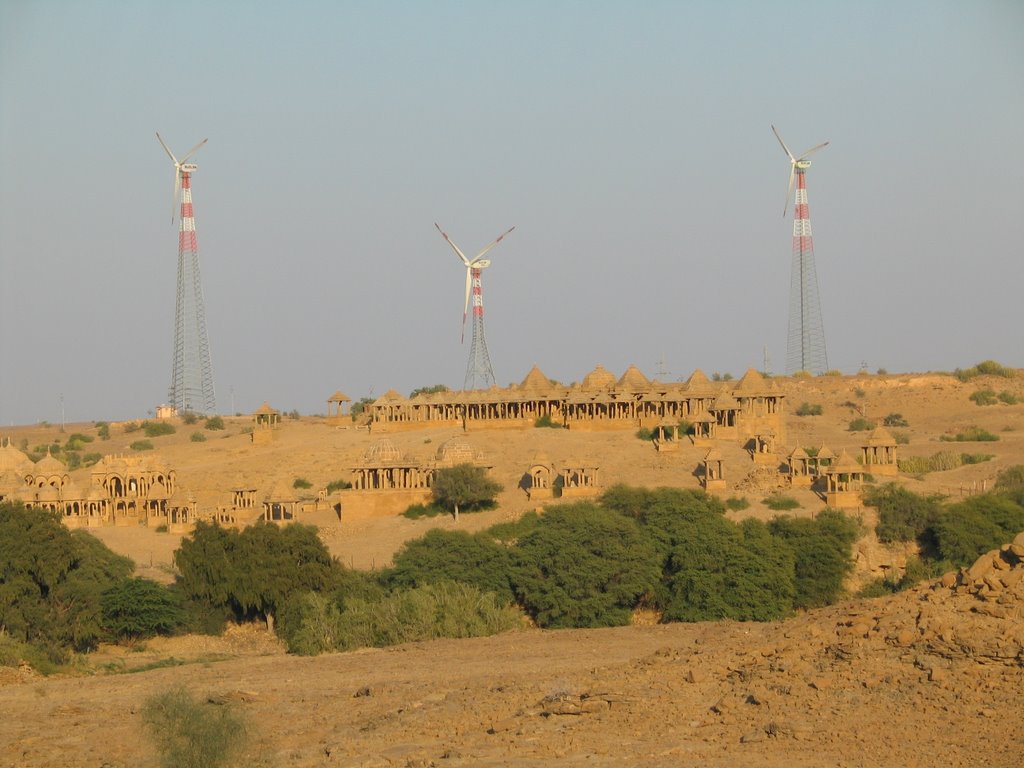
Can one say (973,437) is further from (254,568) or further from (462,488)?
(254,568)

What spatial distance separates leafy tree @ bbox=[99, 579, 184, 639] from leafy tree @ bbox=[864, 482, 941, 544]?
698 inches

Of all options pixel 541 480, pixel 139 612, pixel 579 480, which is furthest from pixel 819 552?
pixel 139 612

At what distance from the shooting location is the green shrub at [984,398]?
77.2 meters

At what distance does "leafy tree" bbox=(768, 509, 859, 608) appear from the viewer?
41.3 metres

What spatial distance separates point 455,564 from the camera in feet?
133

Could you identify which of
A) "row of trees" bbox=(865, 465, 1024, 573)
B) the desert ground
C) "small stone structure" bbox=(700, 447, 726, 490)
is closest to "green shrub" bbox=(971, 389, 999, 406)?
"small stone structure" bbox=(700, 447, 726, 490)

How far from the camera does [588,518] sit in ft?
141

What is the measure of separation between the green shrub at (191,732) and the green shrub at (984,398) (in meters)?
59.1

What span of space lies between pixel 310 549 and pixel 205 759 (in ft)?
61.3

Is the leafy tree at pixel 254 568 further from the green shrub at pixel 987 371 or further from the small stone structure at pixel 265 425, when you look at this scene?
the green shrub at pixel 987 371

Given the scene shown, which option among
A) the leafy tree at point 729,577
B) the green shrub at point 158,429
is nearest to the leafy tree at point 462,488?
the leafy tree at point 729,577

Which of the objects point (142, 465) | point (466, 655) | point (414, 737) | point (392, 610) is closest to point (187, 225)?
point (142, 465)

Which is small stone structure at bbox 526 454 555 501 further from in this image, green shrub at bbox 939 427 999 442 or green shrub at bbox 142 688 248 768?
green shrub at bbox 142 688 248 768

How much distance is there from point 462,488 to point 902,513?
11884 mm
